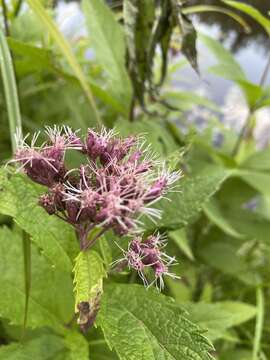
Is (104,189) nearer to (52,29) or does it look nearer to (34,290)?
(34,290)

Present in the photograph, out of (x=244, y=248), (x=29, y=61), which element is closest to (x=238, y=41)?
(x=244, y=248)

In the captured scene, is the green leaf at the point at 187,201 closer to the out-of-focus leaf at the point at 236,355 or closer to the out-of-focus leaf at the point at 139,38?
the out-of-focus leaf at the point at 139,38

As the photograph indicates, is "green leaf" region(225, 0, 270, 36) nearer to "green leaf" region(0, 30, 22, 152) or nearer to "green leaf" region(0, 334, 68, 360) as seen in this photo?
"green leaf" region(0, 30, 22, 152)

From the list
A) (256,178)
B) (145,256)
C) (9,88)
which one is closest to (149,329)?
(145,256)

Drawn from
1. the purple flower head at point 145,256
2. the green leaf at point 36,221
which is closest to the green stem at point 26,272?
the green leaf at point 36,221

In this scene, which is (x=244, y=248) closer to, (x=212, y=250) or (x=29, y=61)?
(x=212, y=250)

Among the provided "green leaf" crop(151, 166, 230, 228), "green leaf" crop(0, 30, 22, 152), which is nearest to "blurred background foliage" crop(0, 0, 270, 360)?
"green leaf" crop(151, 166, 230, 228)
